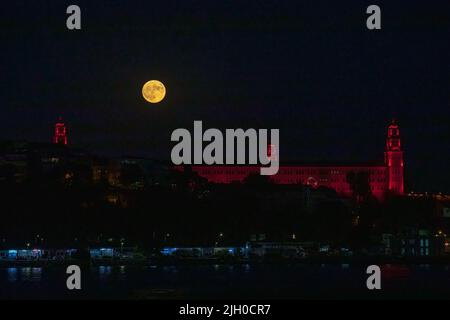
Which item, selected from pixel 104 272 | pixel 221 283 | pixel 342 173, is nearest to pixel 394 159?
pixel 342 173

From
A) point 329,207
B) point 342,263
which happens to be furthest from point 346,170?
point 342,263

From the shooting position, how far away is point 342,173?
10875cm

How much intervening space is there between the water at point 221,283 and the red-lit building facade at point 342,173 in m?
38.6

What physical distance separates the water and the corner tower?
39765mm

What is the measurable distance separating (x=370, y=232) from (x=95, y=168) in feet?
74.3

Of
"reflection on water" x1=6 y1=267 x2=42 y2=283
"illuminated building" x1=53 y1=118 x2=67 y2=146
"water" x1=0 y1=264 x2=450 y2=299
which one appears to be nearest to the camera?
"water" x1=0 y1=264 x2=450 y2=299

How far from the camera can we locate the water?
147 ft

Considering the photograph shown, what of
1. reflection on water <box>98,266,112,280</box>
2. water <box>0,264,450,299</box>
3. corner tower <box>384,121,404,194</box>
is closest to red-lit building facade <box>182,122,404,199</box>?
corner tower <box>384,121,404,194</box>

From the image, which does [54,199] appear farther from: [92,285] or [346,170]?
[346,170]

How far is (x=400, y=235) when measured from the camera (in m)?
83.1

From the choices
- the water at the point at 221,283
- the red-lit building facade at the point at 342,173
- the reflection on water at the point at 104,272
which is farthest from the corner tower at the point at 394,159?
the reflection on water at the point at 104,272

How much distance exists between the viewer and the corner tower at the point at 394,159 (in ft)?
349

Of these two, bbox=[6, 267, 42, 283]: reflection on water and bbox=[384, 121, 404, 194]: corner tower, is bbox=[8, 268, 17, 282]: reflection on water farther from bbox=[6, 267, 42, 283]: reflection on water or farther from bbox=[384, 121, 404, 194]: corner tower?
bbox=[384, 121, 404, 194]: corner tower

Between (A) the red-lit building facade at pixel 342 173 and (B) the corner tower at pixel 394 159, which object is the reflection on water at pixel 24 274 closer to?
(A) the red-lit building facade at pixel 342 173
